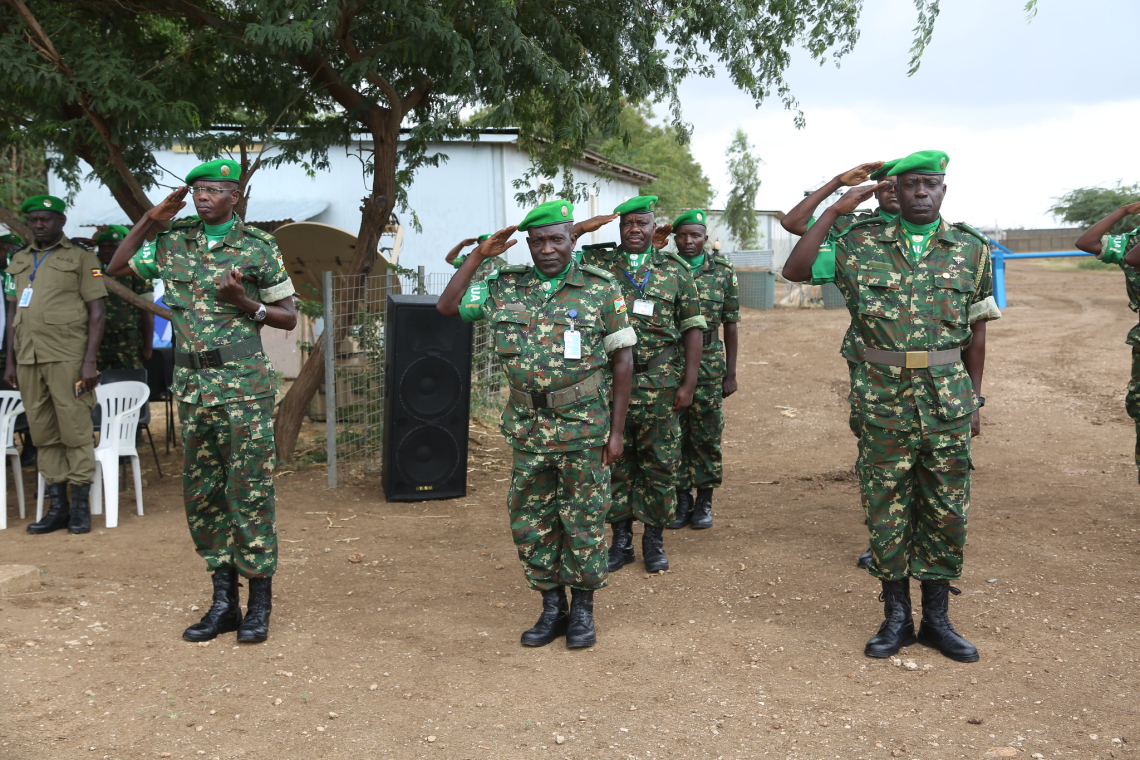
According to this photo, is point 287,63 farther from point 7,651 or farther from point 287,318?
point 7,651

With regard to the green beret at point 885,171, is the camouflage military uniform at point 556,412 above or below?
below

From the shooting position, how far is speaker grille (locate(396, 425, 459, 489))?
7.09m

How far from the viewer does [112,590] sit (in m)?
5.16

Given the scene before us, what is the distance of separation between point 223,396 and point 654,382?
2193mm

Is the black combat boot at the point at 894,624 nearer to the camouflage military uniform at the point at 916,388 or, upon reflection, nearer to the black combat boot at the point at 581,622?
the camouflage military uniform at the point at 916,388

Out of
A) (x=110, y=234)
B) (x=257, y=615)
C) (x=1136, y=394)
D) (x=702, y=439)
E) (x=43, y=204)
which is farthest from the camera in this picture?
(x=110, y=234)

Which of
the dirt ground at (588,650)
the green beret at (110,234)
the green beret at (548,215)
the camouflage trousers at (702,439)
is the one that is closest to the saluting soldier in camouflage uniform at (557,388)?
the green beret at (548,215)

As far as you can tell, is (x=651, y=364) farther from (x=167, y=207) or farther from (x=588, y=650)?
(x=167, y=207)

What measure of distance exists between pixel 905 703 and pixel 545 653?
1.49m

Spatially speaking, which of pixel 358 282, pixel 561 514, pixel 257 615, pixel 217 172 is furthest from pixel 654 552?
pixel 358 282

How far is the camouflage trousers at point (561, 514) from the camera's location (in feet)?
13.6

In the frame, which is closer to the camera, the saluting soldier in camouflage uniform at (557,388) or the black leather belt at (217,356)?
the saluting soldier in camouflage uniform at (557,388)

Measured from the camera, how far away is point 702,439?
6.21m

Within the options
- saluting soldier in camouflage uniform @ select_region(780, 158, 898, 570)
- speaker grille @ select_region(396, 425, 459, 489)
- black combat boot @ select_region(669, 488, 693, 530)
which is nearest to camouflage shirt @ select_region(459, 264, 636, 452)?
saluting soldier in camouflage uniform @ select_region(780, 158, 898, 570)
